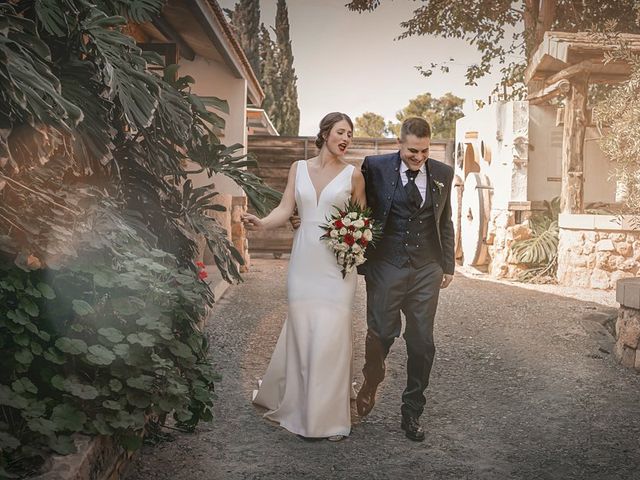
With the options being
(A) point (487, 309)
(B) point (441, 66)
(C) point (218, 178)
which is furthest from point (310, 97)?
(A) point (487, 309)

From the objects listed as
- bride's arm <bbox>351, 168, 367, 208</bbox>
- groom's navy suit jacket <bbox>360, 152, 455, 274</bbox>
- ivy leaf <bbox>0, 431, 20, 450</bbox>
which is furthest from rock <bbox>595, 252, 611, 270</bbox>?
ivy leaf <bbox>0, 431, 20, 450</bbox>

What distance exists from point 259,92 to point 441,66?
6709 millimetres

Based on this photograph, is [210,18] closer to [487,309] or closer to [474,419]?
[487,309]

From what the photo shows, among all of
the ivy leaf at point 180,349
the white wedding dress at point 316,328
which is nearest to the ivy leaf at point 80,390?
the ivy leaf at point 180,349

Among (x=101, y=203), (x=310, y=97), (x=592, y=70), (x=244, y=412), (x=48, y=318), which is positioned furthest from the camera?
(x=310, y=97)

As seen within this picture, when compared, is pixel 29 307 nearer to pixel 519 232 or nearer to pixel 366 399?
pixel 366 399

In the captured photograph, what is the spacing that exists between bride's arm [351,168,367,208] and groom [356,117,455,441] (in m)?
0.10

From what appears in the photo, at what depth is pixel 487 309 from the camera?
28.3 ft

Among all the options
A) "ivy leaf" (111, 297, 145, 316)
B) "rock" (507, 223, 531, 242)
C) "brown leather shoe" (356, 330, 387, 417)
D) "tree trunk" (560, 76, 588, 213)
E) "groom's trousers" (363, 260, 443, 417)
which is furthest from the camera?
"rock" (507, 223, 531, 242)

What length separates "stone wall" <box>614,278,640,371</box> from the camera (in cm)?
582

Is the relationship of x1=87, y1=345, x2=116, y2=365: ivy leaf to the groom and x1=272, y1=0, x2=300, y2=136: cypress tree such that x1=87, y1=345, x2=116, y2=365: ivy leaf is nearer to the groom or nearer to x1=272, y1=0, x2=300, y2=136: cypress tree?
the groom

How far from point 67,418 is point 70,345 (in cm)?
26

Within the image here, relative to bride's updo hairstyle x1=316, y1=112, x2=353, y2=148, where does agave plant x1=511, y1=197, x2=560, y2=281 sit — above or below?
below

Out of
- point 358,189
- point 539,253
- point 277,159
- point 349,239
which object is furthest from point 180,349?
point 277,159
